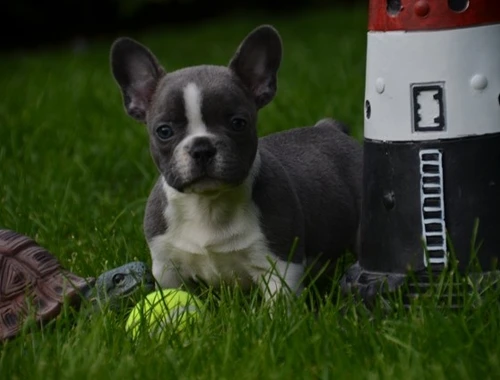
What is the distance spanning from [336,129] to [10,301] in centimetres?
170

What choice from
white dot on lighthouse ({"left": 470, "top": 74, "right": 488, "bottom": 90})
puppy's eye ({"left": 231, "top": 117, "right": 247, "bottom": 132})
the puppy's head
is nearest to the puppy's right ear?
the puppy's head

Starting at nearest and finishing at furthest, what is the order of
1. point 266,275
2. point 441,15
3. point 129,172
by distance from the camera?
point 441,15
point 266,275
point 129,172

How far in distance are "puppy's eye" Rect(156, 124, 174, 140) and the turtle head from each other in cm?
50

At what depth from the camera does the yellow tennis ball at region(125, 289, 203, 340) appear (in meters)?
3.45

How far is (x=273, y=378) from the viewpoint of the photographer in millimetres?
2984

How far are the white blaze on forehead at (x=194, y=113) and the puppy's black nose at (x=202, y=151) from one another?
73 millimetres

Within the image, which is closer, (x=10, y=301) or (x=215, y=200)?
(x=10, y=301)

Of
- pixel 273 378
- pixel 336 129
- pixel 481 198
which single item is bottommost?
pixel 273 378

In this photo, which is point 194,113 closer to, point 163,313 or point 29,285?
point 163,313

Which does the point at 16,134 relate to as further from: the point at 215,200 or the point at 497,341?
the point at 497,341

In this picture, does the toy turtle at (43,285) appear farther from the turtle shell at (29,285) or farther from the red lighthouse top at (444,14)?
the red lighthouse top at (444,14)

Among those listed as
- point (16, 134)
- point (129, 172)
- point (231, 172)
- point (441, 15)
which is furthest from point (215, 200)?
point (16, 134)

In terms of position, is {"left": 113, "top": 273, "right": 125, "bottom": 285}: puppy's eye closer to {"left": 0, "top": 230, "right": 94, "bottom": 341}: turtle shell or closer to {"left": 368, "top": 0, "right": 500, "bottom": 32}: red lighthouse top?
{"left": 0, "top": 230, "right": 94, "bottom": 341}: turtle shell

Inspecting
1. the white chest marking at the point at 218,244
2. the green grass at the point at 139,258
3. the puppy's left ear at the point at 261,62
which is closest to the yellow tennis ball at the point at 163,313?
the green grass at the point at 139,258
